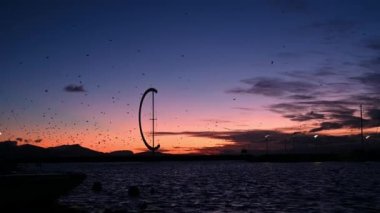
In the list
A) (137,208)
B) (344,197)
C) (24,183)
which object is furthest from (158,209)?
(344,197)

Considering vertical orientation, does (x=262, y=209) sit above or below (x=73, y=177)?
below

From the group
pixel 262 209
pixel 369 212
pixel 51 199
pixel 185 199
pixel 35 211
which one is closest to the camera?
pixel 35 211

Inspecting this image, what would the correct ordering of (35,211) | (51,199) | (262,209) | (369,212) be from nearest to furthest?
(35,211), (51,199), (369,212), (262,209)

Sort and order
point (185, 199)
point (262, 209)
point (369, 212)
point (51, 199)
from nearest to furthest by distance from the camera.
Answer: point (51, 199) < point (369, 212) < point (262, 209) < point (185, 199)

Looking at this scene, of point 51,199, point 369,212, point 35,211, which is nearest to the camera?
point 35,211

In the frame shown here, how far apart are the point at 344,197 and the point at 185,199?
20625mm

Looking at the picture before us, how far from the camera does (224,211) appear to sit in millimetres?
49719

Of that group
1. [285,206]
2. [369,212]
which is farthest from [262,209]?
[369,212]

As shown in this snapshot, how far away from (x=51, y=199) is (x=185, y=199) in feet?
74.7

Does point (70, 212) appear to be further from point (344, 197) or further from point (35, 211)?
point (344, 197)

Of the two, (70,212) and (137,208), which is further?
(137,208)

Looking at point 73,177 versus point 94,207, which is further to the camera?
point 94,207

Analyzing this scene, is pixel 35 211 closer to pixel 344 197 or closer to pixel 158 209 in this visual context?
pixel 158 209

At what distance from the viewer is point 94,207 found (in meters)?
53.1
